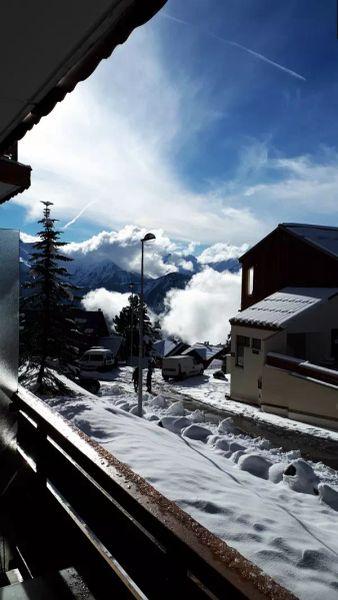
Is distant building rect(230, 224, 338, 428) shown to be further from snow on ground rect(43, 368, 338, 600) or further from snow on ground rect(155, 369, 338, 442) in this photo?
snow on ground rect(43, 368, 338, 600)

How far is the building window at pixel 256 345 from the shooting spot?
25969 mm

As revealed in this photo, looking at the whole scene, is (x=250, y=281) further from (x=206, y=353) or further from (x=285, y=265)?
(x=206, y=353)

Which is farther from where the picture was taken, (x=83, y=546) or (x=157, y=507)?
(x=83, y=546)

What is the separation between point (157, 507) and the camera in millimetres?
1854

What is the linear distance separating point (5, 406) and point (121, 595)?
2.93m

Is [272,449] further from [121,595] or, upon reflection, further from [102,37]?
[102,37]

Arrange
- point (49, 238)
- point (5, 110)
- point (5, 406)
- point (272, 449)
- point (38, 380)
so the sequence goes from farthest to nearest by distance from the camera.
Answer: point (49, 238), point (38, 380), point (272, 449), point (5, 406), point (5, 110)

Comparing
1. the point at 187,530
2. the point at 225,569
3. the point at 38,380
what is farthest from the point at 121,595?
the point at 38,380

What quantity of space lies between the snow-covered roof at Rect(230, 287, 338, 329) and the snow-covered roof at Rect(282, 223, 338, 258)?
3075 mm

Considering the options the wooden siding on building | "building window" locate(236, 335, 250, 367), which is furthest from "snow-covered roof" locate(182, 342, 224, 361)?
"building window" locate(236, 335, 250, 367)

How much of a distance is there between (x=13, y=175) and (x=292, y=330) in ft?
76.6

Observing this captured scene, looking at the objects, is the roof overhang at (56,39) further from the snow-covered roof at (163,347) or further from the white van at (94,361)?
the snow-covered roof at (163,347)

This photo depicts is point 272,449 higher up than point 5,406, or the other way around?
point 5,406

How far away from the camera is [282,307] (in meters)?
27.0
